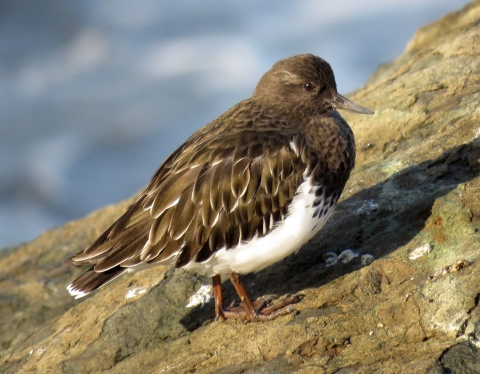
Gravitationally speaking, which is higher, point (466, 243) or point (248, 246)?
point (248, 246)

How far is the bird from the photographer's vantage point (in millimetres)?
4172

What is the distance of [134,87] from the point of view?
48.6ft

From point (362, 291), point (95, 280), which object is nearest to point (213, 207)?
point (95, 280)

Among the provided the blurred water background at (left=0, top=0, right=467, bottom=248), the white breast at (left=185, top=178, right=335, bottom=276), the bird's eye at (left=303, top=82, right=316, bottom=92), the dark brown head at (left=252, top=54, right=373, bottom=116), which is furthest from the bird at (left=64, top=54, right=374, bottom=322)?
the blurred water background at (left=0, top=0, right=467, bottom=248)

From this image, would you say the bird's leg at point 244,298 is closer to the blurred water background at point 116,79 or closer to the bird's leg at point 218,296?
the bird's leg at point 218,296

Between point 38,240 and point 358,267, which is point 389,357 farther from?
point 38,240

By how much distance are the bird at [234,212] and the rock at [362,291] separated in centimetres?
30

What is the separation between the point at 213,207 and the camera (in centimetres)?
421

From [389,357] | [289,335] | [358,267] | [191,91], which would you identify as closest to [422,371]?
[389,357]

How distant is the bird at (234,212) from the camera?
4.17 meters

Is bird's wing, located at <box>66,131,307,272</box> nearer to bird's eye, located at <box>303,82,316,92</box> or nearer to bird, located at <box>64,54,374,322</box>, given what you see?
bird, located at <box>64,54,374,322</box>

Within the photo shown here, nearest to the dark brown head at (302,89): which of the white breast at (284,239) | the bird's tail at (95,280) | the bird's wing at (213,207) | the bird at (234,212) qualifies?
the bird at (234,212)

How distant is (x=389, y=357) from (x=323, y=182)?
1.15 meters

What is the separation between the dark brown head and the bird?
28 cm
